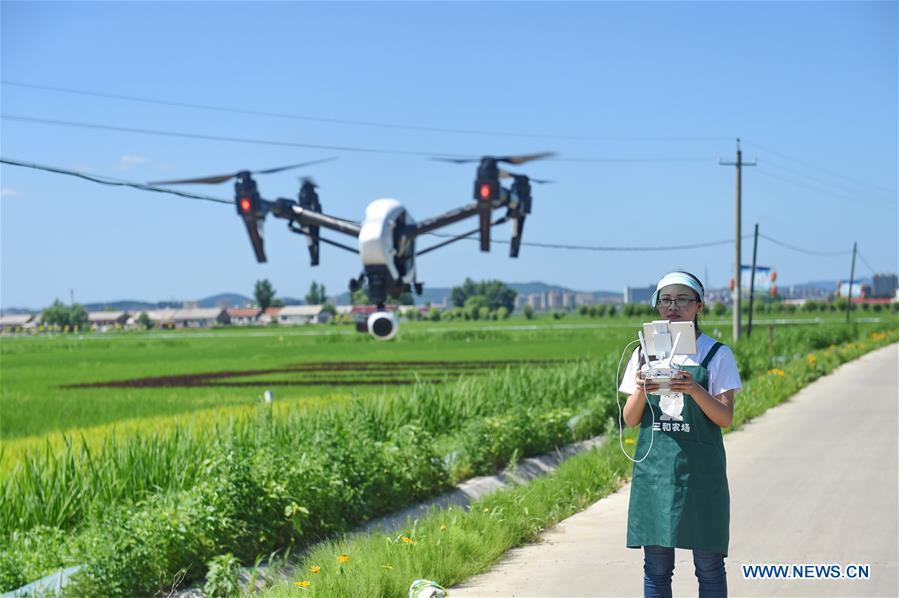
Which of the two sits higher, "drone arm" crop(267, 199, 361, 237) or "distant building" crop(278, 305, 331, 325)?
"drone arm" crop(267, 199, 361, 237)

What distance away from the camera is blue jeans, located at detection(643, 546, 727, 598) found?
195 inches

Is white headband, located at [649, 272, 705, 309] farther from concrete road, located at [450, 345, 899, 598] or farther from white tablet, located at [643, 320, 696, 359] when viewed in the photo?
concrete road, located at [450, 345, 899, 598]

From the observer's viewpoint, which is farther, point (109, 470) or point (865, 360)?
point (865, 360)

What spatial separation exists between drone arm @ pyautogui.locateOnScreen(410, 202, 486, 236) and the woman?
16.9 meters

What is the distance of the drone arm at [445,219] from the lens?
71.9 feet

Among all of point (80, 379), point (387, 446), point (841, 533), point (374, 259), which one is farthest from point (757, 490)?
point (80, 379)

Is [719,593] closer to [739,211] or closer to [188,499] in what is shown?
[188,499]

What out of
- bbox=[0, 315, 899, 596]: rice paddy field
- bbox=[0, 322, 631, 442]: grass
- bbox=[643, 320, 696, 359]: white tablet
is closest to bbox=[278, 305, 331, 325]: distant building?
bbox=[0, 322, 631, 442]: grass

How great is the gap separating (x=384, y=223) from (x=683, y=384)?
52.3ft

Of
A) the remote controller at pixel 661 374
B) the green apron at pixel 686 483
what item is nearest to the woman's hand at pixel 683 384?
the remote controller at pixel 661 374

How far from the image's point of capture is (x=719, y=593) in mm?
5016

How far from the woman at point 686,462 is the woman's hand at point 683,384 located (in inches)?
3.3

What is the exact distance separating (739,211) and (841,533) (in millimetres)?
33945

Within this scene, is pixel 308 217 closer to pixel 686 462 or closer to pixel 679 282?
pixel 679 282
